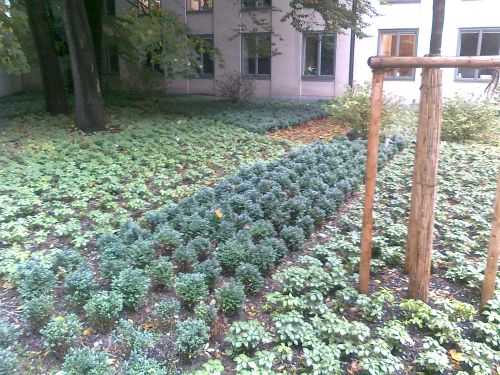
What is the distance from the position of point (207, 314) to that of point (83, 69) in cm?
858

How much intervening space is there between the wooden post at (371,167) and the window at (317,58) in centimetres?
1801

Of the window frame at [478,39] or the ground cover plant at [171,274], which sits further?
the window frame at [478,39]

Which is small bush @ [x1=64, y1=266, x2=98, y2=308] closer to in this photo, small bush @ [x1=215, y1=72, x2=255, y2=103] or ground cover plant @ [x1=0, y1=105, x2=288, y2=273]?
ground cover plant @ [x1=0, y1=105, x2=288, y2=273]

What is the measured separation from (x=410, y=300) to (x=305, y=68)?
19.2 metres

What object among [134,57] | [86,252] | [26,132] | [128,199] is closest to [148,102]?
[134,57]

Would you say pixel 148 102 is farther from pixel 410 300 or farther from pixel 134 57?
pixel 410 300

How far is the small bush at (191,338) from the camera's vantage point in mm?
2979

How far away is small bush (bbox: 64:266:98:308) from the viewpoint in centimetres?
346

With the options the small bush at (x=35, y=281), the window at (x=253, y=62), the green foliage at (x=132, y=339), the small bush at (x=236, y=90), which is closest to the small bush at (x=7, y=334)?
the small bush at (x=35, y=281)

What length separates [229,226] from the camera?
4762mm

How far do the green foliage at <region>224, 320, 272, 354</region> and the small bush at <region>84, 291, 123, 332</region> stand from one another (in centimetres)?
84

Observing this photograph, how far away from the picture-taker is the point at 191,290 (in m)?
3.54

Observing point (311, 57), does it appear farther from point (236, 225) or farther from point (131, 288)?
point (131, 288)

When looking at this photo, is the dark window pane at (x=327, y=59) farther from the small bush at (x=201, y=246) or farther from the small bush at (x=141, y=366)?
the small bush at (x=141, y=366)
